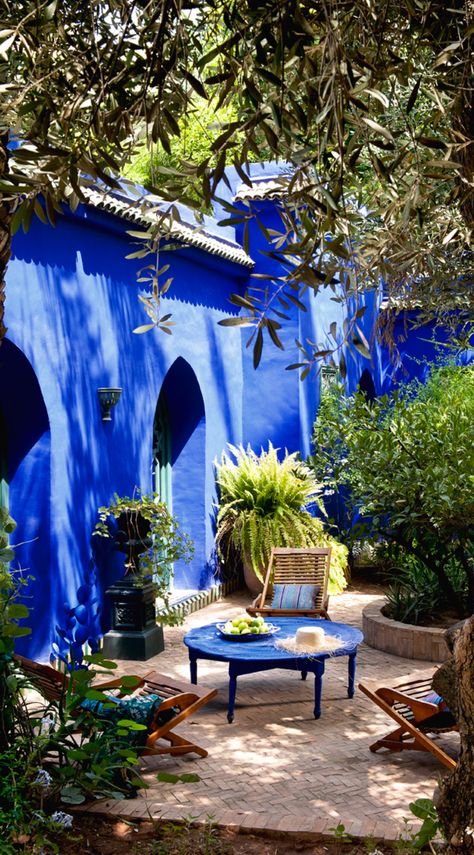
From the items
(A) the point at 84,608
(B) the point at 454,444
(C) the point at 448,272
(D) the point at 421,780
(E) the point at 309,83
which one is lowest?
(D) the point at 421,780

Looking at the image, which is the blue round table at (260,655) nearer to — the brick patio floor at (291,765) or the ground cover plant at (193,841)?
the brick patio floor at (291,765)

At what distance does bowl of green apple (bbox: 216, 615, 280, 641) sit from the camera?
7.69 m

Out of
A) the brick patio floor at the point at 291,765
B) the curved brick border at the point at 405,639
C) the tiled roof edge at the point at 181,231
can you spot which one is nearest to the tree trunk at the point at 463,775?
the brick patio floor at the point at 291,765

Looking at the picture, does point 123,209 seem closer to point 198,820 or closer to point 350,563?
point 198,820

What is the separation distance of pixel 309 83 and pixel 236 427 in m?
9.74

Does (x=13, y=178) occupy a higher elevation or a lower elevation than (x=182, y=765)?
higher

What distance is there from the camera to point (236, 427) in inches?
507

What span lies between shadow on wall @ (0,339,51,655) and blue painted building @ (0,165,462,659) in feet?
0.04

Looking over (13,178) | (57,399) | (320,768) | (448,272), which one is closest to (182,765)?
(320,768)

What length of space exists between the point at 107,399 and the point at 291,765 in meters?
4.04

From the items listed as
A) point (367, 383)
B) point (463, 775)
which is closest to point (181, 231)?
point (463, 775)

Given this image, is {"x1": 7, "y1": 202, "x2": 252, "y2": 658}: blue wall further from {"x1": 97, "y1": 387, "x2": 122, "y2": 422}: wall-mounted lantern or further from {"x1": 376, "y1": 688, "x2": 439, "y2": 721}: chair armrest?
→ {"x1": 376, "y1": 688, "x2": 439, "y2": 721}: chair armrest

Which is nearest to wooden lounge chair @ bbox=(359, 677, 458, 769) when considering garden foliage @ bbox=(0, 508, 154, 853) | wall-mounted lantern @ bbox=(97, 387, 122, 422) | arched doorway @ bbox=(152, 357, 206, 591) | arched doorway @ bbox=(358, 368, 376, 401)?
garden foliage @ bbox=(0, 508, 154, 853)

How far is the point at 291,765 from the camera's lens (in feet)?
20.4
